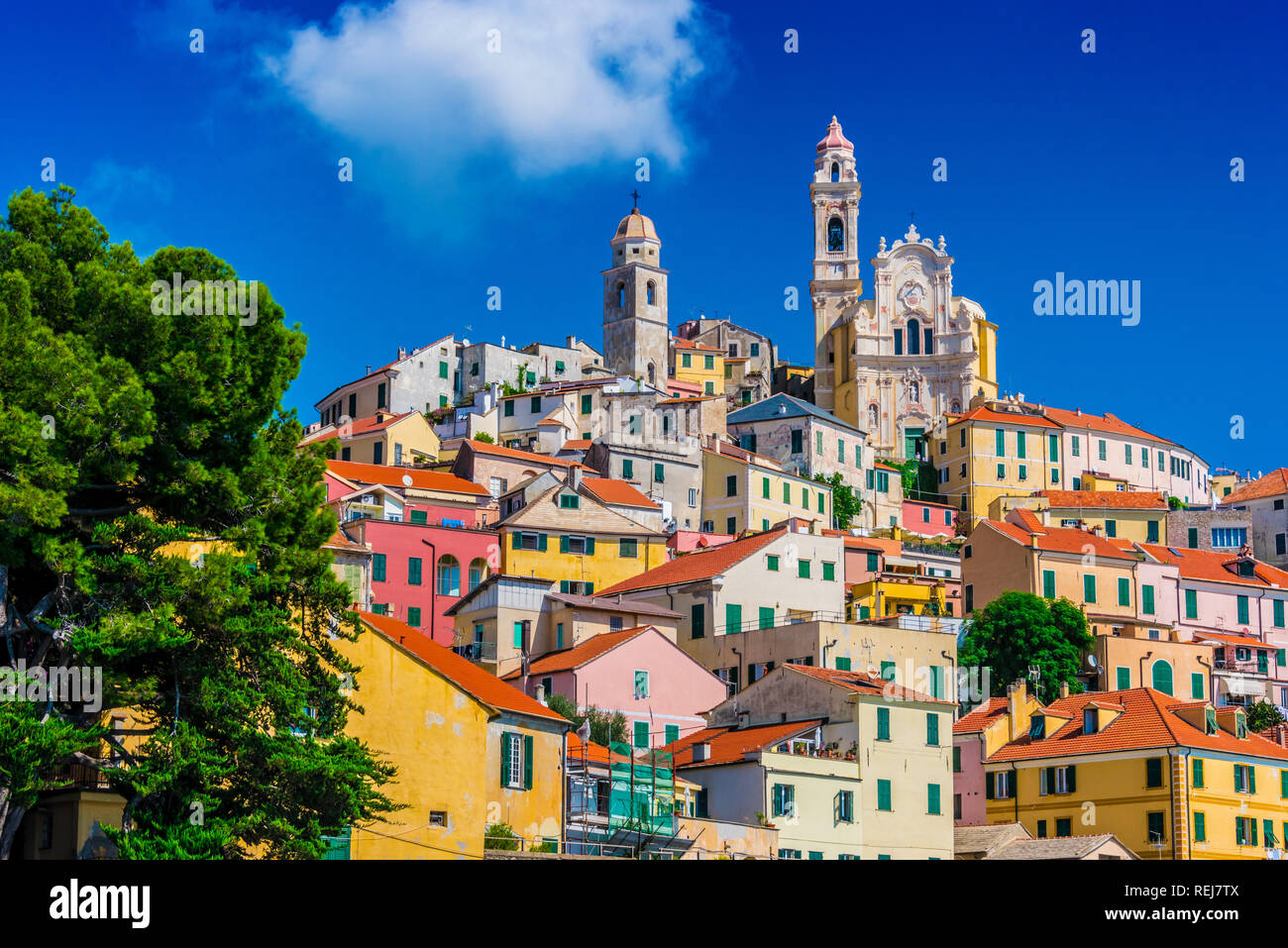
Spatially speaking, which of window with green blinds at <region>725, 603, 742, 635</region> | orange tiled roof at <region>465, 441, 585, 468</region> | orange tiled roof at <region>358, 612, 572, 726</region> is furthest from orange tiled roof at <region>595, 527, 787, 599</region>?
orange tiled roof at <region>358, 612, 572, 726</region>

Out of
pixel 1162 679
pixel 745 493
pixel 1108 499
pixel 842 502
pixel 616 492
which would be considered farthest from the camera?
pixel 842 502

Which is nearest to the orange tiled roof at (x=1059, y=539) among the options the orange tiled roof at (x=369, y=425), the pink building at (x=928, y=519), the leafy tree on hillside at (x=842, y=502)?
the leafy tree on hillside at (x=842, y=502)

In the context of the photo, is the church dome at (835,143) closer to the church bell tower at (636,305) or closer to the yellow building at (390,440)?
the church bell tower at (636,305)

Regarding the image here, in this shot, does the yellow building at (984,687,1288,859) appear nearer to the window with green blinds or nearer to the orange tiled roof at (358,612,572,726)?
the window with green blinds

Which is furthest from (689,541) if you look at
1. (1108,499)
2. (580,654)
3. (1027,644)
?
(1108,499)

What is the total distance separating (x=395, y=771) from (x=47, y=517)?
361 inches

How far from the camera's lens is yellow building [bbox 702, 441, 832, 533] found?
91.1m

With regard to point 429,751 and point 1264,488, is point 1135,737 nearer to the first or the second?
point 429,751

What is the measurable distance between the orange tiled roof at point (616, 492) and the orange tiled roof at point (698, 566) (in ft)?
29.1

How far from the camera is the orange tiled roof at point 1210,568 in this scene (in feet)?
273

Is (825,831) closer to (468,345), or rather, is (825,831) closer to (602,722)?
(602,722)

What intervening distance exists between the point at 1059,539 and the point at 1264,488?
86.9 feet

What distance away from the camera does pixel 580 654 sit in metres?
57.5
